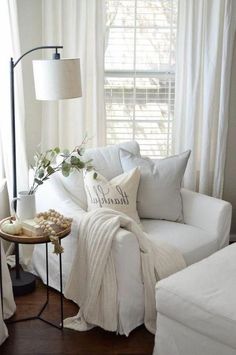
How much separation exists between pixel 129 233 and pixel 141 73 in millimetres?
1567

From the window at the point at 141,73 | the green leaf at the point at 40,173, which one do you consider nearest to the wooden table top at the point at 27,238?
the green leaf at the point at 40,173

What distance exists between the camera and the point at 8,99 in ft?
10.3

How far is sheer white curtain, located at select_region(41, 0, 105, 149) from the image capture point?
11.1 ft

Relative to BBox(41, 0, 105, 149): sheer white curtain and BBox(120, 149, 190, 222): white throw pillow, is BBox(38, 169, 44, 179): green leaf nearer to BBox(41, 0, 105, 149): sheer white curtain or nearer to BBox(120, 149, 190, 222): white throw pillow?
BBox(120, 149, 190, 222): white throw pillow

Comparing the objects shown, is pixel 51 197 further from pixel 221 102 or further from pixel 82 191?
pixel 221 102

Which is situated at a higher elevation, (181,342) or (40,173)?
(40,173)

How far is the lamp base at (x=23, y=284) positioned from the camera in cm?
299

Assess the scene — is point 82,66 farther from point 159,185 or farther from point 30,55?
point 159,185

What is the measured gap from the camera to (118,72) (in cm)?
364

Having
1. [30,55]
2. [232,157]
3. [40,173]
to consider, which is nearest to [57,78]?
[40,173]

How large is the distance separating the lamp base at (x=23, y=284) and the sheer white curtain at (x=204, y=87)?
139 cm

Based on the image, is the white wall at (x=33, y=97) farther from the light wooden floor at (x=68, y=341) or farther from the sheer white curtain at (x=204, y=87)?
the light wooden floor at (x=68, y=341)

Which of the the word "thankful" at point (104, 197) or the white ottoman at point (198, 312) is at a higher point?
the the word "thankful" at point (104, 197)

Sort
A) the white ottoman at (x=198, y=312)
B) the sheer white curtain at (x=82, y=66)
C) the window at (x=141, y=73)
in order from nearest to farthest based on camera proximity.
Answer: the white ottoman at (x=198, y=312) < the sheer white curtain at (x=82, y=66) < the window at (x=141, y=73)
